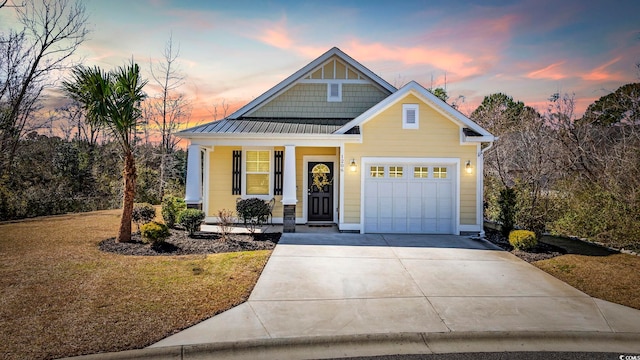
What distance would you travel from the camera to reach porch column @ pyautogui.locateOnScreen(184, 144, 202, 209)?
10688 millimetres

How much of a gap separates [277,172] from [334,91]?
3.86m

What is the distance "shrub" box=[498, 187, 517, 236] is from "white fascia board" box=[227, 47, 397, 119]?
536 centimetres

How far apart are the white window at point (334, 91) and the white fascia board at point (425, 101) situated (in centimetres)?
282

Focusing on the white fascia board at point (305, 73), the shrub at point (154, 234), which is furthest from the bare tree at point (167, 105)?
the shrub at point (154, 234)

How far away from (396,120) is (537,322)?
280 inches

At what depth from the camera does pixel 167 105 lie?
73.4ft

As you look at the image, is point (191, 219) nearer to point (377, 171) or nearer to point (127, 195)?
point (127, 195)

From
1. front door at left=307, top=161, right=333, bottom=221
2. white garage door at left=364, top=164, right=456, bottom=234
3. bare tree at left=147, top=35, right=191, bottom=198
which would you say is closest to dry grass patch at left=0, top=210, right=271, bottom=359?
white garage door at left=364, top=164, right=456, bottom=234

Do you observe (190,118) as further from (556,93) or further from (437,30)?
(556,93)

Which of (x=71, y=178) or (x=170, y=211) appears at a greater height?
(x=71, y=178)

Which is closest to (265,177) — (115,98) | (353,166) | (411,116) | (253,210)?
(253,210)

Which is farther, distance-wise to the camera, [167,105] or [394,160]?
[167,105]

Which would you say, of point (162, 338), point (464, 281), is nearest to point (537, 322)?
point (464, 281)

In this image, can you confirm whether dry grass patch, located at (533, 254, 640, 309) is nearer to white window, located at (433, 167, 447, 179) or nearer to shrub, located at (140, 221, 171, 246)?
white window, located at (433, 167, 447, 179)
